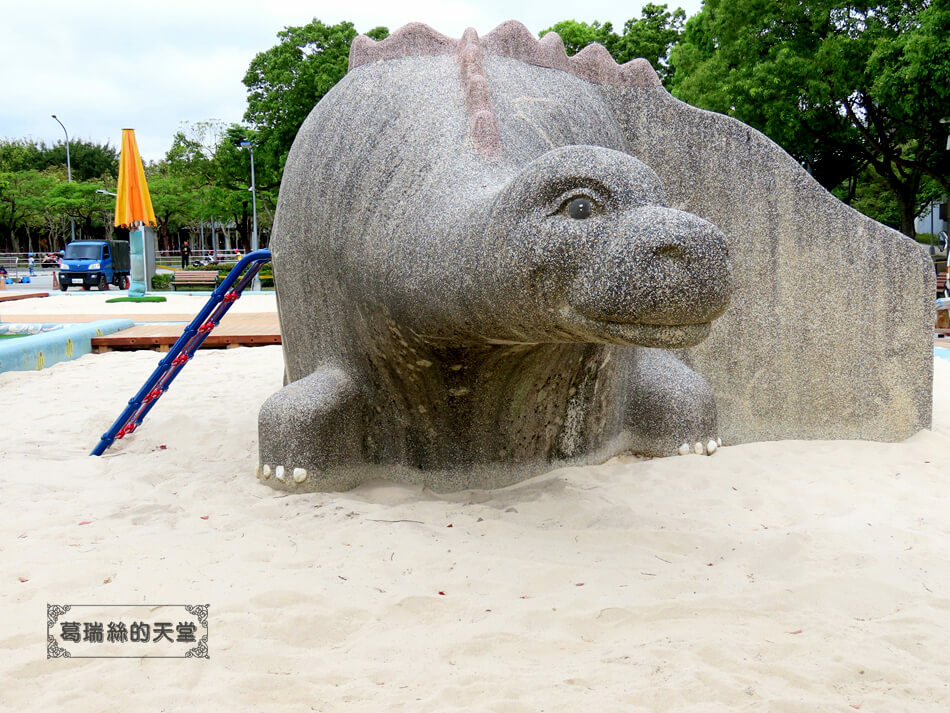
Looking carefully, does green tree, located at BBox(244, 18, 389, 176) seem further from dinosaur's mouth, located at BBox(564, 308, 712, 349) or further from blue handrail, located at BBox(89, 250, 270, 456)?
dinosaur's mouth, located at BBox(564, 308, 712, 349)

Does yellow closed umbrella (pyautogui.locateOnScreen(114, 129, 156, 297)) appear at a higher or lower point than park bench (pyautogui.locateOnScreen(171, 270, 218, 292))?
higher

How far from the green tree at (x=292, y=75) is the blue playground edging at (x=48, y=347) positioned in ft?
53.4

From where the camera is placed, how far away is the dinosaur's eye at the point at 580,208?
8.32 feet

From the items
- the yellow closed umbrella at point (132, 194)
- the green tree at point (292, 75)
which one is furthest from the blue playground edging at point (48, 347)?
the green tree at point (292, 75)

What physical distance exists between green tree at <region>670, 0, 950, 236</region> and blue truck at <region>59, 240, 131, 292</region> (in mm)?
15282

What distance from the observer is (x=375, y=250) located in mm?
3264

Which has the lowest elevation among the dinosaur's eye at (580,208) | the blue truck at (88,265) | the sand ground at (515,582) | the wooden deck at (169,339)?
the sand ground at (515,582)

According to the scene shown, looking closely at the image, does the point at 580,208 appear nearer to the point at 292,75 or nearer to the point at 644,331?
the point at 644,331

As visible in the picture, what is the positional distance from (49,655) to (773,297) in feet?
12.5

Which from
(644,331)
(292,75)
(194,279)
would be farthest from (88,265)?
(644,331)

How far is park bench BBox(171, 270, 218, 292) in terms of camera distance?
21891mm

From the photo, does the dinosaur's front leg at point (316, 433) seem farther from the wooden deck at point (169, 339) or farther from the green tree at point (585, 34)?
the green tree at point (585, 34)

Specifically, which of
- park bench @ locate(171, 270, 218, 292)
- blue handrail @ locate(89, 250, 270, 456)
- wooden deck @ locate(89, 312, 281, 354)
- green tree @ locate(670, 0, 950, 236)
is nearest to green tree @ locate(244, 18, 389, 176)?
park bench @ locate(171, 270, 218, 292)

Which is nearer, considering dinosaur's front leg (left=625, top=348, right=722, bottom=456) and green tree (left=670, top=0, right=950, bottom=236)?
dinosaur's front leg (left=625, top=348, right=722, bottom=456)
